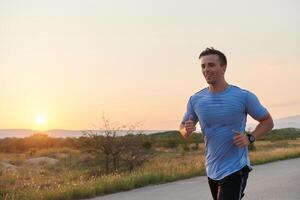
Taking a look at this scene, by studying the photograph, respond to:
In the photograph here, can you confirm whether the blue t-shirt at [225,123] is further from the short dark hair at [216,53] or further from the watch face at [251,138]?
the short dark hair at [216,53]

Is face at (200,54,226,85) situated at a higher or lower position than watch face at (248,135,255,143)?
higher

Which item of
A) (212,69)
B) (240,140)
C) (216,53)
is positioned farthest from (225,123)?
(216,53)

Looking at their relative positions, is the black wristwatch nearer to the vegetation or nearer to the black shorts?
the black shorts

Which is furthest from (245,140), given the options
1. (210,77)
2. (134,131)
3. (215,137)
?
(134,131)

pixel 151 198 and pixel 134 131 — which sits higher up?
pixel 134 131

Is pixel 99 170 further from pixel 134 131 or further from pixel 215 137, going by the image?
pixel 215 137

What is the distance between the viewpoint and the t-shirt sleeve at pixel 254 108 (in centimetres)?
490

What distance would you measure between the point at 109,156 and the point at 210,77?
2044cm

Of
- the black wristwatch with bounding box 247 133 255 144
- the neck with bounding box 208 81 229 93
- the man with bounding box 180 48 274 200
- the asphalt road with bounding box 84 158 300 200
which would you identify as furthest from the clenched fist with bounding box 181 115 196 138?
the asphalt road with bounding box 84 158 300 200

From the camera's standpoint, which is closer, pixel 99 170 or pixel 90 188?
pixel 90 188

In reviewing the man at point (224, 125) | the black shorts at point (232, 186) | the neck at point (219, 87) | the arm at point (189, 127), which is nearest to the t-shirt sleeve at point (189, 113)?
the arm at point (189, 127)

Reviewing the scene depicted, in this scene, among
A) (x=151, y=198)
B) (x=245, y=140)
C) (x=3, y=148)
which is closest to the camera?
(x=245, y=140)

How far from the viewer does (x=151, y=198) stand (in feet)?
42.0

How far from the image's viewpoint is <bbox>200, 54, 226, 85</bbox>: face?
4891mm
